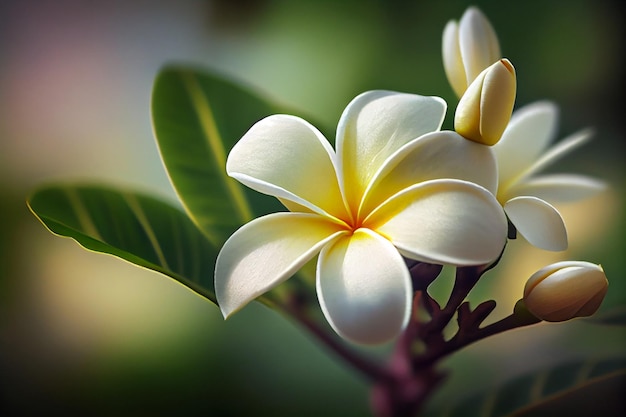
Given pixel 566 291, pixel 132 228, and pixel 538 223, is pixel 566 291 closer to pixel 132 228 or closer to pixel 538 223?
pixel 538 223

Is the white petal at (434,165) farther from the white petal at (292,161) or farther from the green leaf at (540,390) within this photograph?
the green leaf at (540,390)

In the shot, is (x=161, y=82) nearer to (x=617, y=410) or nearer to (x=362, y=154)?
(x=362, y=154)

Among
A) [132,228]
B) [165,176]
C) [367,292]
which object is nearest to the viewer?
[367,292]

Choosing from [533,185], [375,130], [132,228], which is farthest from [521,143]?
[132,228]

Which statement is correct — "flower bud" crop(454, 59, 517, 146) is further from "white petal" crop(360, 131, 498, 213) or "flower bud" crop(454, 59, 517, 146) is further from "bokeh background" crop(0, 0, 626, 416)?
"bokeh background" crop(0, 0, 626, 416)

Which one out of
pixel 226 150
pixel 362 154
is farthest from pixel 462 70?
pixel 226 150

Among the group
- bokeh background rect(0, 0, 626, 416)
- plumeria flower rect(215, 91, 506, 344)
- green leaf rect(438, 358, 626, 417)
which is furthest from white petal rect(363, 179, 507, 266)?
bokeh background rect(0, 0, 626, 416)

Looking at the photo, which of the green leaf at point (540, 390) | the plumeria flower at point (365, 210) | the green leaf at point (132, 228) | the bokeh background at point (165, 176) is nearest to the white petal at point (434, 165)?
the plumeria flower at point (365, 210)

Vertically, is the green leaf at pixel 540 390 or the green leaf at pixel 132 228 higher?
the green leaf at pixel 132 228

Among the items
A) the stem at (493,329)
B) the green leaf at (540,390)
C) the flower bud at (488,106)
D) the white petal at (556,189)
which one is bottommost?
the green leaf at (540,390)
